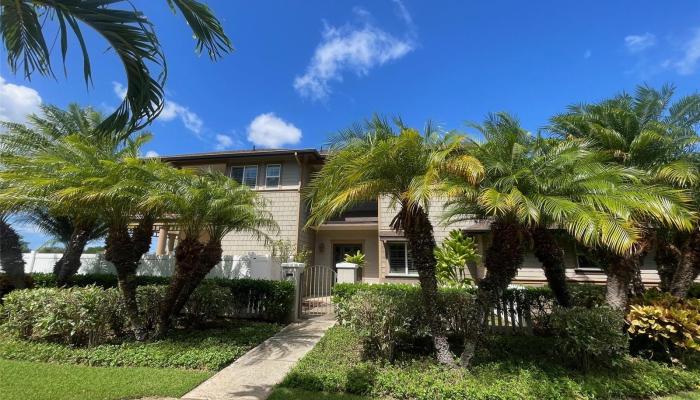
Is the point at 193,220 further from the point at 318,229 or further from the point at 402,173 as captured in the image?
the point at 318,229

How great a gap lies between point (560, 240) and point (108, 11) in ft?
42.5

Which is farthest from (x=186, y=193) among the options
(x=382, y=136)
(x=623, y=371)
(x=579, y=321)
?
(x=623, y=371)

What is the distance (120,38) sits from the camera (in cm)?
406

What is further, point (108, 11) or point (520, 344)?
point (520, 344)

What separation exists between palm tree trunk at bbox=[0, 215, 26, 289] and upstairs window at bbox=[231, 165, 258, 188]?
9.33 m

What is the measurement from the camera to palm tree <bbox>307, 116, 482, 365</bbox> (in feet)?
20.7

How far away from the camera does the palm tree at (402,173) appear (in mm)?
6312

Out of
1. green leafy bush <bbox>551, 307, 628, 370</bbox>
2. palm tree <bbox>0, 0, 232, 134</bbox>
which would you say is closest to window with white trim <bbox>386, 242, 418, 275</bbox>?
green leafy bush <bbox>551, 307, 628, 370</bbox>

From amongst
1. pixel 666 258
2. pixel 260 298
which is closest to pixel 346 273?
pixel 260 298

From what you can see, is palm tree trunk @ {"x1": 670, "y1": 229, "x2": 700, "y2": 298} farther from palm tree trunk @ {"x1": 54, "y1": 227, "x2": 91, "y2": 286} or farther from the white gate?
palm tree trunk @ {"x1": 54, "y1": 227, "x2": 91, "y2": 286}

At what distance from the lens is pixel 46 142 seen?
12.4 meters

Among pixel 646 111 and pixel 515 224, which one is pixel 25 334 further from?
pixel 646 111

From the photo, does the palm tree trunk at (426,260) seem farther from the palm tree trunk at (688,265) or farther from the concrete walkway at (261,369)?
the palm tree trunk at (688,265)

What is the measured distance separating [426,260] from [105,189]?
7225mm
